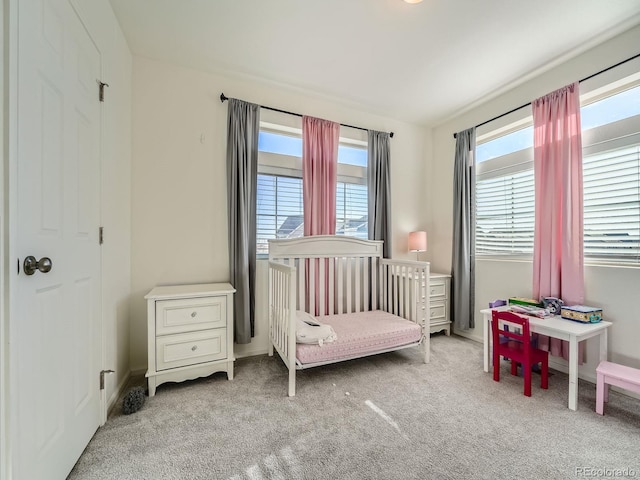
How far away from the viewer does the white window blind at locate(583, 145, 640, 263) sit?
1.86m

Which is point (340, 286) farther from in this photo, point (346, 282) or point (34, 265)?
point (34, 265)

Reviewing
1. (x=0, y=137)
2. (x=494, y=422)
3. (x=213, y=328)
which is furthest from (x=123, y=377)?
(x=494, y=422)

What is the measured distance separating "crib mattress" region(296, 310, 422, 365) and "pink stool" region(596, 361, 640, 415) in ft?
3.61

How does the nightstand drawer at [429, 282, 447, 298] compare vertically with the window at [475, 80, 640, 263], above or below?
below

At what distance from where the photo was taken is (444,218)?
129 inches

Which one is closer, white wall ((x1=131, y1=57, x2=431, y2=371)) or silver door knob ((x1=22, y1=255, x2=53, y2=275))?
silver door knob ((x1=22, y1=255, x2=53, y2=275))

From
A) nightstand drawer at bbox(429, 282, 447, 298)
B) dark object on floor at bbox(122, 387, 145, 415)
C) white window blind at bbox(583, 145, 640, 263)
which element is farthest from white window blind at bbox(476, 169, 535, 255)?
dark object on floor at bbox(122, 387, 145, 415)

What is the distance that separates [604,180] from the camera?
1.99m

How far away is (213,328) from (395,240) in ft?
7.42

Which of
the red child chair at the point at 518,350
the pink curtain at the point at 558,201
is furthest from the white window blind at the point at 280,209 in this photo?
the pink curtain at the point at 558,201

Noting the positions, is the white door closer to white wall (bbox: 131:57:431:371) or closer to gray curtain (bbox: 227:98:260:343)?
white wall (bbox: 131:57:431:371)

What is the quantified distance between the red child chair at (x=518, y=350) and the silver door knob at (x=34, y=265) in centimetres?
269

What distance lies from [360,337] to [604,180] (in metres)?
2.22

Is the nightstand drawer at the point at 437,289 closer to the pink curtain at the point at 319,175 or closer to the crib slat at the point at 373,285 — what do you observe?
the crib slat at the point at 373,285
